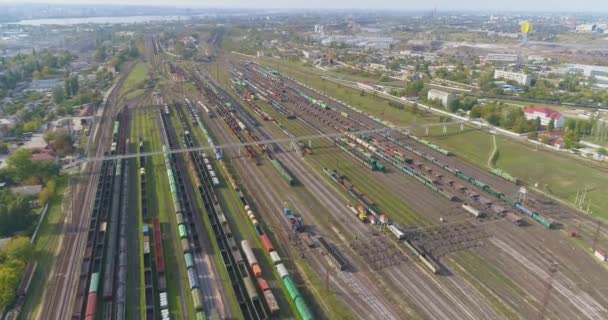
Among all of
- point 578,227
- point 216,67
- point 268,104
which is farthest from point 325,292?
point 216,67

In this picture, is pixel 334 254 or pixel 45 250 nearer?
pixel 334 254

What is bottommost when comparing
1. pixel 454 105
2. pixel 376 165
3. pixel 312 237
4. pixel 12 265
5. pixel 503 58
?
pixel 312 237

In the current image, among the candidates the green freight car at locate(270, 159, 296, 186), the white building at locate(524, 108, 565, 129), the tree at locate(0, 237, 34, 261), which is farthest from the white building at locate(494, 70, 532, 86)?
the tree at locate(0, 237, 34, 261)

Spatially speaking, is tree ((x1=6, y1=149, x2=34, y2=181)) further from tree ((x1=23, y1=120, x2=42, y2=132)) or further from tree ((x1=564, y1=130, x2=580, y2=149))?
tree ((x1=564, y1=130, x2=580, y2=149))

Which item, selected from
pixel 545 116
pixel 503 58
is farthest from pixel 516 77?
pixel 503 58

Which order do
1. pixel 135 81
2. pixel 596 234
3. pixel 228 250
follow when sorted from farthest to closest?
1. pixel 135 81
2. pixel 596 234
3. pixel 228 250

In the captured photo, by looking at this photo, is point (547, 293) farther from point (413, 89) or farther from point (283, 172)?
point (413, 89)
